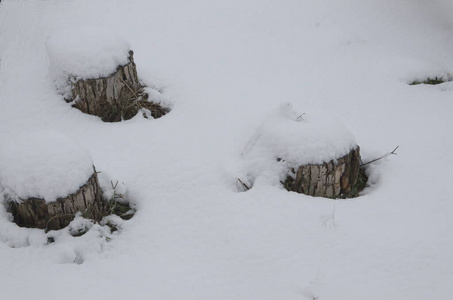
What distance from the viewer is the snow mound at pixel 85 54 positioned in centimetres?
305

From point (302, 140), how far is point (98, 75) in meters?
1.42

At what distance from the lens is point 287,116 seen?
9.66 ft

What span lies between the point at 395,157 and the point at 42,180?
2106mm

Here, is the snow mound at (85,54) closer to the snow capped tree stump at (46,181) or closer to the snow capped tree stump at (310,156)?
the snow capped tree stump at (46,181)

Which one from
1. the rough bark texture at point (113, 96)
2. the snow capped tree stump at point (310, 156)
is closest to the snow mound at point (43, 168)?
the rough bark texture at point (113, 96)

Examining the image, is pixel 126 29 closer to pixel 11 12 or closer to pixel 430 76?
pixel 11 12

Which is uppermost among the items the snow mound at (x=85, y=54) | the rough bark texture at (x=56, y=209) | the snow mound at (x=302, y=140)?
the snow mound at (x=85, y=54)

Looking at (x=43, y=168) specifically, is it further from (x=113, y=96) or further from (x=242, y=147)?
(x=242, y=147)

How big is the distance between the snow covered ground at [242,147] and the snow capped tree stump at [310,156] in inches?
3.7

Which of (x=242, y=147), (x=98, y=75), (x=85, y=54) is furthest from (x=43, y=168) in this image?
(x=242, y=147)

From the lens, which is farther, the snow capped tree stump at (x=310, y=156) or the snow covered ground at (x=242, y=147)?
the snow capped tree stump at (x=310, y=156)

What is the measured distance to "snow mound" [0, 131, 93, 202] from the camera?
224cm

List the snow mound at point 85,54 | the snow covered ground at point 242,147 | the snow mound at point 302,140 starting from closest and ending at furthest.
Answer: the snow covered ground at point 242,147 → the snow mound at point 302,140 → the snow mound at point 85,54

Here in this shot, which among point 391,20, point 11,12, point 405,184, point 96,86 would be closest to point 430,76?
point 391,20
